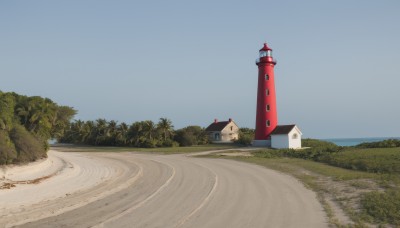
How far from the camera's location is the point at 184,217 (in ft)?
45.8

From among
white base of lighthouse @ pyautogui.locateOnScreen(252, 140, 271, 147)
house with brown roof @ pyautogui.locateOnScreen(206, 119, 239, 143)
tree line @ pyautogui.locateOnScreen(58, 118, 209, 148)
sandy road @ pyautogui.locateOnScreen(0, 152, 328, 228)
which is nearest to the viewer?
sandy road @ pyautogui.locateOnScreen(0, 152, 328, 228)

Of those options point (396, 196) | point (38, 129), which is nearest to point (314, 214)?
point (396, 196)

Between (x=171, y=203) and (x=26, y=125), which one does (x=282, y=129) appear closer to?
(x=26, y=125)

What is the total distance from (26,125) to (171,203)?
27541 millimetres

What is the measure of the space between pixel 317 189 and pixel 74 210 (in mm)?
12261

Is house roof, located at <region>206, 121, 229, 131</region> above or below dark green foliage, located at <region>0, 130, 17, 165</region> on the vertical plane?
above

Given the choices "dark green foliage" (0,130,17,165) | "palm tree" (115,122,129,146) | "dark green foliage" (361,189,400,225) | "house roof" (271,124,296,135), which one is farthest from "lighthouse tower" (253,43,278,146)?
"dark green foliage" (361,189,400,225)

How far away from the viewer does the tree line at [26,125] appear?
2798 centimetres

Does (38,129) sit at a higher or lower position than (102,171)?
higher

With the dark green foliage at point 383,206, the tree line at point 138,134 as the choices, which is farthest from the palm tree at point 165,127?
the dark green foliage at point 383,206

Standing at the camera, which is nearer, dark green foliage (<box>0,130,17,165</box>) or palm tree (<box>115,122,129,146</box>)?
dark green foliage (<box>0,130,17,165</box>)

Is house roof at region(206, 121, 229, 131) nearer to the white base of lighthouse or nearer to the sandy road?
the white base of lighthouse

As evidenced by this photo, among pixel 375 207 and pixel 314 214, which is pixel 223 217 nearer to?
pixel 314 214

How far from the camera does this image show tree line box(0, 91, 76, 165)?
28.0m
